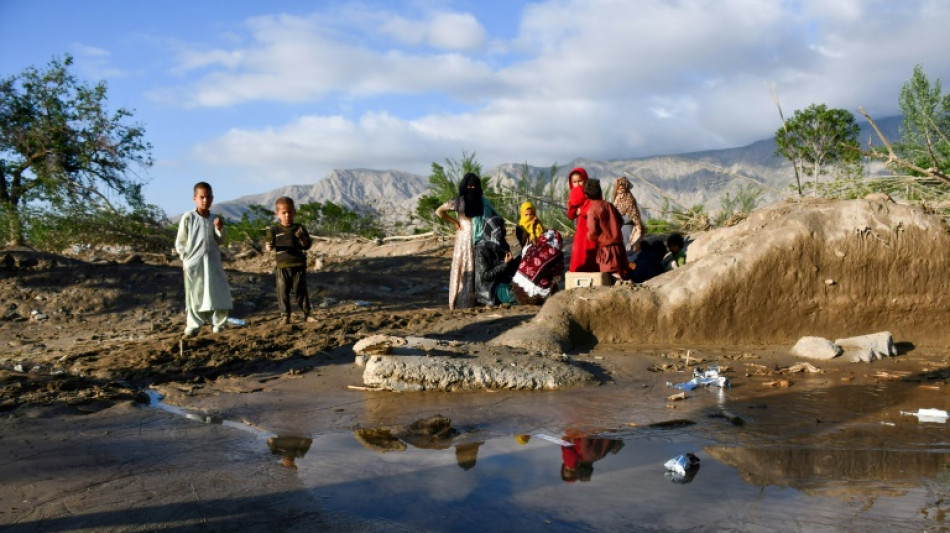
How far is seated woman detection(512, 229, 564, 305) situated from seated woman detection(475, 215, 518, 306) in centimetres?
20

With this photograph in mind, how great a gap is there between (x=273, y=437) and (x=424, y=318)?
410 cm

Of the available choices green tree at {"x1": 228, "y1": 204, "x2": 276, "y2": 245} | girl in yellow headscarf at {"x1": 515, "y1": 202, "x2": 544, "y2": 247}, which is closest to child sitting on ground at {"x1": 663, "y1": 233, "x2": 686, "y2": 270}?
girl in yellow headscarf at {"x1": 515, "y1": 202, "x2": 544, "y2": 247}

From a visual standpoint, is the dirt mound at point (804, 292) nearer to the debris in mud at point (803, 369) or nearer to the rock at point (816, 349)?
the rock at point (816, 349)

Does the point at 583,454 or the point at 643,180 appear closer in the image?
the point at 583,454

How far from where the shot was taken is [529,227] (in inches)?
388

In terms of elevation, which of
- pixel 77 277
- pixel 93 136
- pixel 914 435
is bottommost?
pixel 914 435

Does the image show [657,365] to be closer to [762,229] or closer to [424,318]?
[762,229]

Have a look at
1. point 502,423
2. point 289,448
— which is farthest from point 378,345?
point 289,448

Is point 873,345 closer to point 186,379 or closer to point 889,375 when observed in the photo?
point 889,375

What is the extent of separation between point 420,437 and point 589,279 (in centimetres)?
388

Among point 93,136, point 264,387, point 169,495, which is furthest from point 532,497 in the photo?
point 93,136

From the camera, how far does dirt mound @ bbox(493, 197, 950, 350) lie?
276 inches

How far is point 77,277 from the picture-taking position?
412 inches

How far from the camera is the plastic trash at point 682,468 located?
376 cm
